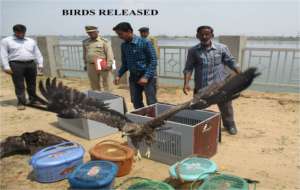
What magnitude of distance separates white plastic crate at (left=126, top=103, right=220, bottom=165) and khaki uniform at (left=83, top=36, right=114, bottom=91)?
2243 millimetres

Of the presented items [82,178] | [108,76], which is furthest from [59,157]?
[108,76]

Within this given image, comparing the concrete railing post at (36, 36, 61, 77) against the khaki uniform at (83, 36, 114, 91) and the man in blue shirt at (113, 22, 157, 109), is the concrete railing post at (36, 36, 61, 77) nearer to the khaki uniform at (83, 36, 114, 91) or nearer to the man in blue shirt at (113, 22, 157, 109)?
the khaki uniform at (83, 36, 114, 91)

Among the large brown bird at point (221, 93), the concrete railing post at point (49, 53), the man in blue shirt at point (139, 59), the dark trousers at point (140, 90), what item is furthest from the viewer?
the concrete railing post at point (49, 53)

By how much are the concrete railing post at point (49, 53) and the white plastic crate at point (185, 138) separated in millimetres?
9184

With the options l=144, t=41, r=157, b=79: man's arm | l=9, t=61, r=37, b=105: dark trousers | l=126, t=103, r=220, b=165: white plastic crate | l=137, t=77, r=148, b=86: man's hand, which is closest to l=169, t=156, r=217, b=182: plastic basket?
l=126, t=103, r=220, b=165: white plastic crate

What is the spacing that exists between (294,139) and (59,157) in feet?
12.6

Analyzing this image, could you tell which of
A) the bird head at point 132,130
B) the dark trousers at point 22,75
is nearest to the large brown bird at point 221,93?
the bird head at point 132,130

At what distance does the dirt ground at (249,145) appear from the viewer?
12.8ft

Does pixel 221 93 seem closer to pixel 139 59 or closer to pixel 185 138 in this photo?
pixel 185 138

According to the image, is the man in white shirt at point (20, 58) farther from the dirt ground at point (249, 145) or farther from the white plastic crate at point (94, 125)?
the white plastic crate at point (94, 125)

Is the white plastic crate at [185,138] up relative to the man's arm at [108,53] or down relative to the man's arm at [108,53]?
down

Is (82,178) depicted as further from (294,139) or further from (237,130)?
(294,139)

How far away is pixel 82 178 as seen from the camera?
10.5 feet

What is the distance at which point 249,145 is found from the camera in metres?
4.88
